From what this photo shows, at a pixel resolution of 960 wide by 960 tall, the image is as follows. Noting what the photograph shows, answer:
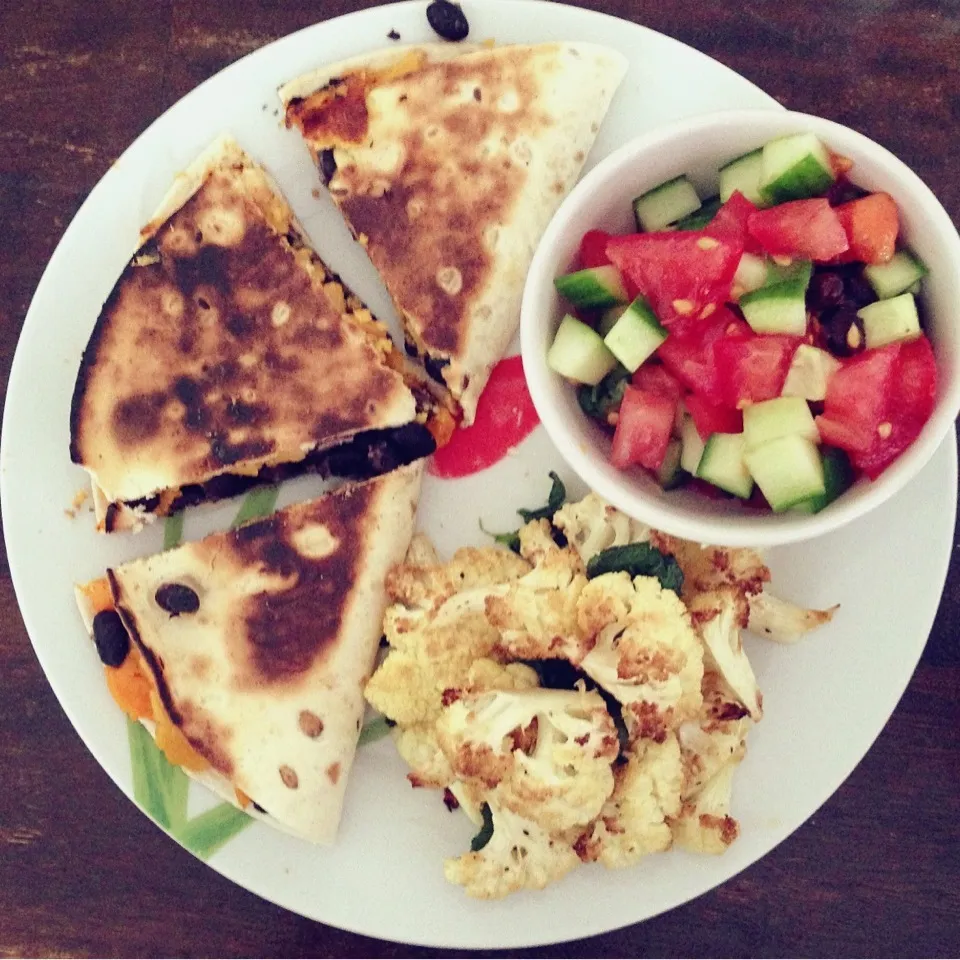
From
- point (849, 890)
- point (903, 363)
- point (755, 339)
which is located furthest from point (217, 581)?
point (849, 890)

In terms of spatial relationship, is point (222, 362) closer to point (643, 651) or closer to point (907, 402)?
point (643, 651)

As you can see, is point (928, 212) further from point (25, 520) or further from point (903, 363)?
point (25, 520)

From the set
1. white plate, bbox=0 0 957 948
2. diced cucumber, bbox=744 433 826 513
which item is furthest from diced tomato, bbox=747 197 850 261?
white plate, bbox=0 0 957 948

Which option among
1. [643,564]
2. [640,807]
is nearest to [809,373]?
[643,564]

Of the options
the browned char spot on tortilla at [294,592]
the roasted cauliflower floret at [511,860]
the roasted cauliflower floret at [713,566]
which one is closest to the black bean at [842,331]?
the roasted cauliflower floret at [713,566]

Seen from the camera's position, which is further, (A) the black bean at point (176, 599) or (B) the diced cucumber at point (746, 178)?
(A) the black bean at point (176, 599)

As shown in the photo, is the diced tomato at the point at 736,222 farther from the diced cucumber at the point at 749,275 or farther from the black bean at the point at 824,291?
the black bean at the point at 824,291
